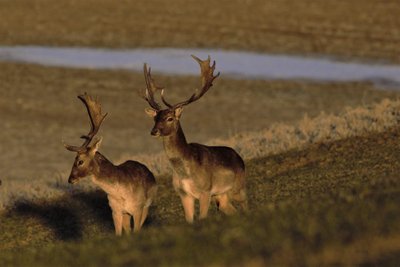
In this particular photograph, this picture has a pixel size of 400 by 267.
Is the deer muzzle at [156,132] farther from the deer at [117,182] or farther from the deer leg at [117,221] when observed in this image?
the deer leg at [117,221]

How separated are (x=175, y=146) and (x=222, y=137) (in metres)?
14.6

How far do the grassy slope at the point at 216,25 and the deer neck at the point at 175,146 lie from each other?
25766mm

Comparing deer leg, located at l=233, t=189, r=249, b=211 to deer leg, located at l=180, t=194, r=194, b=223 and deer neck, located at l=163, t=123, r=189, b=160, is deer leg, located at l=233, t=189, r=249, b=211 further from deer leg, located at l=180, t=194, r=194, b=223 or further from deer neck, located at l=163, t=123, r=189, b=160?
deer neck, located at l=163, t=123, r=189, b=160

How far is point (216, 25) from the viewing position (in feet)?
152

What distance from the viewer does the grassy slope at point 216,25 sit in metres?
42.4

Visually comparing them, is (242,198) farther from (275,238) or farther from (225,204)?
(275,238)

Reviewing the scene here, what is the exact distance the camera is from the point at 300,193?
16.2 metres

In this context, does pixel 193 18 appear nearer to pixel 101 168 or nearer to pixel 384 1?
pixel 384 1

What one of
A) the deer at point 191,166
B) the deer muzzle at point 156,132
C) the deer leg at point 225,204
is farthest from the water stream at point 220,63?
the deer muzzle at point 156,132

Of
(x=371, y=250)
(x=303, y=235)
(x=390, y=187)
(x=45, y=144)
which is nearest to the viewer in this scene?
(x=371, y=250)

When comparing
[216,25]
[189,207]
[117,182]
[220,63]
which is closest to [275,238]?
[189,207]

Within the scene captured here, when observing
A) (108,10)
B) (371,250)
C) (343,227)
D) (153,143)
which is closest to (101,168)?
(343,227)

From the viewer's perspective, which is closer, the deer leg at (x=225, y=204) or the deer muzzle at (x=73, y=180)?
the deer muzzle at (x=73, y=180)

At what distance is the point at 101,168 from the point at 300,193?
3.09 metres
